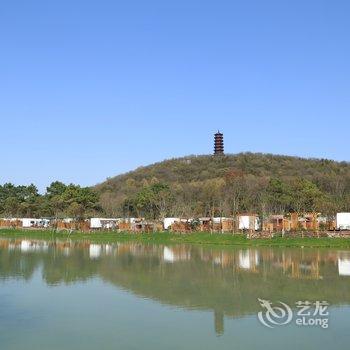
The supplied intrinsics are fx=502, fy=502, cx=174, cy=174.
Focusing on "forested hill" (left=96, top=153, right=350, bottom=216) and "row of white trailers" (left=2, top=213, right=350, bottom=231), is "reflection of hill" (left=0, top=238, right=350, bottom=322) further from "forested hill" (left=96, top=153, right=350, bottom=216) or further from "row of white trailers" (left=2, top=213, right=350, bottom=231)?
"forested hill" (left=96, top=153, right=350, bottom=216)

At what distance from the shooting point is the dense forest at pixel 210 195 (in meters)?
60.1

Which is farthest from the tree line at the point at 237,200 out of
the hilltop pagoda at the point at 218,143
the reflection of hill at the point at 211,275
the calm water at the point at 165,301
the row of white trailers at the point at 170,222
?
the hilltop pagoda at the point at 218,143

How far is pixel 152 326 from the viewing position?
12586mm

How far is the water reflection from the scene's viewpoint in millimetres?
16344

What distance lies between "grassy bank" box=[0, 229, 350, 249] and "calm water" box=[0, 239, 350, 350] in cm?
1006

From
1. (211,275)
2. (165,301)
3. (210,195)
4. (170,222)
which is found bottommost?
(165,301)

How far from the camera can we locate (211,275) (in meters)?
22.2

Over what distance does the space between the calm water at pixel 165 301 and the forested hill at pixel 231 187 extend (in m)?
30.1

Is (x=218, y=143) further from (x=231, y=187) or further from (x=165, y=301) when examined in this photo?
(x=165, y=301)

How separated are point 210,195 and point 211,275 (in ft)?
176

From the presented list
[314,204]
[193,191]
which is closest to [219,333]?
[314,204]

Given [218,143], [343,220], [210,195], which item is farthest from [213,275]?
[218,143]

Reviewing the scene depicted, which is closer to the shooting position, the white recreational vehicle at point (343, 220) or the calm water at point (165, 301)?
the calm water at point (165, 301)

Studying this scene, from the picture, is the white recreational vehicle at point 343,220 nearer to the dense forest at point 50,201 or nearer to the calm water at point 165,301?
the calm water at point 165,301
